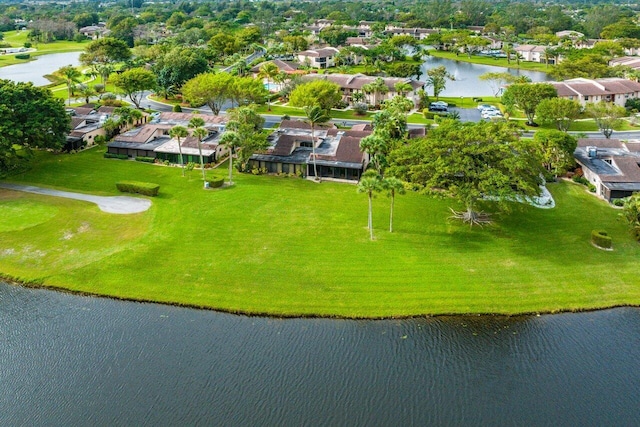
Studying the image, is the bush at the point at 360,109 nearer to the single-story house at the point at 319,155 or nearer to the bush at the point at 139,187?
the single-story house at the point at 319,155

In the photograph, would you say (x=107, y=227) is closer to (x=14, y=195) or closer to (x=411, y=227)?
(x=14, y=195)

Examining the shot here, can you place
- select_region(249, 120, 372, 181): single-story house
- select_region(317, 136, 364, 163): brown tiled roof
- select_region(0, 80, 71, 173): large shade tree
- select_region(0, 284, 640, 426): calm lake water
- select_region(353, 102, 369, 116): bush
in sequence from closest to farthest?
select_region(0, 284, 640, 426): calm lake water < select_region(0, 80, 71, 173): large shade tree < select_region(249, 120, 372, 181): single-story house < select_region(317, 136, 364, 163): brown tiled roof < select_region(353, 102, 369, 116): bush

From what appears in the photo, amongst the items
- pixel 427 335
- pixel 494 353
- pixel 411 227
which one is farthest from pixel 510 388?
pixel 411 227

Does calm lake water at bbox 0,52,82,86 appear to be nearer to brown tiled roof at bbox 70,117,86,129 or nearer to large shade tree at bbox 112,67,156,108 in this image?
large shade tree at bbox 112,67,156,108

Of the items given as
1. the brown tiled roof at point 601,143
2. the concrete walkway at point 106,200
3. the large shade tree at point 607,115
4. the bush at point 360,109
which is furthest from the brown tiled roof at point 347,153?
the large shade tree at point 607,115

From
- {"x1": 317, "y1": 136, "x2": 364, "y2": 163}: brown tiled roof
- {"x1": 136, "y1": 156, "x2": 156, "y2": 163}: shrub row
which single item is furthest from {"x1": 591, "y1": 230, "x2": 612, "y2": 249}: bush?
{"x1": 136, "y1": 156, "x2": 156, "y2": 163}: shrub row
